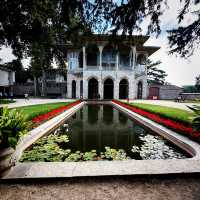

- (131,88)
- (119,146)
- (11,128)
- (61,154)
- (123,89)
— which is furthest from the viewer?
(123,89)

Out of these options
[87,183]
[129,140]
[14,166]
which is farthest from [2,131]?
[129,140]

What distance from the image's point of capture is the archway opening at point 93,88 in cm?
3338

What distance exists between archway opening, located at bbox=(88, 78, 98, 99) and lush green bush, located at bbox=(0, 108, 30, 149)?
1166 inches

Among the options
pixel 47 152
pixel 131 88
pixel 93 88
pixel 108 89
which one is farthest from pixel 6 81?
pixel 47 152

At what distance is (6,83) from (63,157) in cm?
3437

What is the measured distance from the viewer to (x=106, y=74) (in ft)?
104

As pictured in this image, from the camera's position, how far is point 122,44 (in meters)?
5.06

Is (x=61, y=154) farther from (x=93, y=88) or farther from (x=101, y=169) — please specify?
(x=93, y=88)

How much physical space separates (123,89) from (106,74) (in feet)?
18.3

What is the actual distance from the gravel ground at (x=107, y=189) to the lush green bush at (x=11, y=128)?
749 millimetres

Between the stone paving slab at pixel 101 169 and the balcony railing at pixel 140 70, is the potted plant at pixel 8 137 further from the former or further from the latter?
the balcony railing at pixel 140 70

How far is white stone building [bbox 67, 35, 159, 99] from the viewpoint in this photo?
31.7m

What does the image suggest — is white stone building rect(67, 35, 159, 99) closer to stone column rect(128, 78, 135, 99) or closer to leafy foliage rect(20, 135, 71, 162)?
stone column rect(128, 78, 135, 99)

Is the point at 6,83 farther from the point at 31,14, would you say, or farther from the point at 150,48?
the point at 31,14
